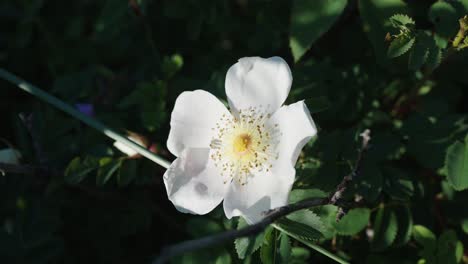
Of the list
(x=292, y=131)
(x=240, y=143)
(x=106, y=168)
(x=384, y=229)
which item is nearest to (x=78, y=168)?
(x=106, y=168)

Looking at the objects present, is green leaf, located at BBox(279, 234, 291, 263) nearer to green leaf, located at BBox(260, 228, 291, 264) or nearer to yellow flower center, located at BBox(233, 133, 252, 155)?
green leaf, located at BBox(260, 228, 291, 264)

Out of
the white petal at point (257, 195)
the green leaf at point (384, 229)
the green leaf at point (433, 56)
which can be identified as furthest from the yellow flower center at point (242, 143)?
the green leaf at point (433, 56)

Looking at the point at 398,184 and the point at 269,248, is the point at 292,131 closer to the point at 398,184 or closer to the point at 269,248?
the point at 269,248

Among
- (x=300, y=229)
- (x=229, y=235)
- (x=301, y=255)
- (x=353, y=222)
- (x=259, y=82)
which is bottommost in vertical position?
(x=301, y=255)

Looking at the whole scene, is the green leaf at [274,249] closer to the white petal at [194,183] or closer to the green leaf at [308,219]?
the green leaf at [308,219]

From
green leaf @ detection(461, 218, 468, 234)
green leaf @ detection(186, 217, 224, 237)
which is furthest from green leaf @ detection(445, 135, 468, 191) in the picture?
green leaf @ detection(186, 217, 224, 237)

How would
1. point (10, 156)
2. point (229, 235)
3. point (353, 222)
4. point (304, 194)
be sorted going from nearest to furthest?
point (229, 235), point (304, 194), point (353, 222), point (10, 156)
